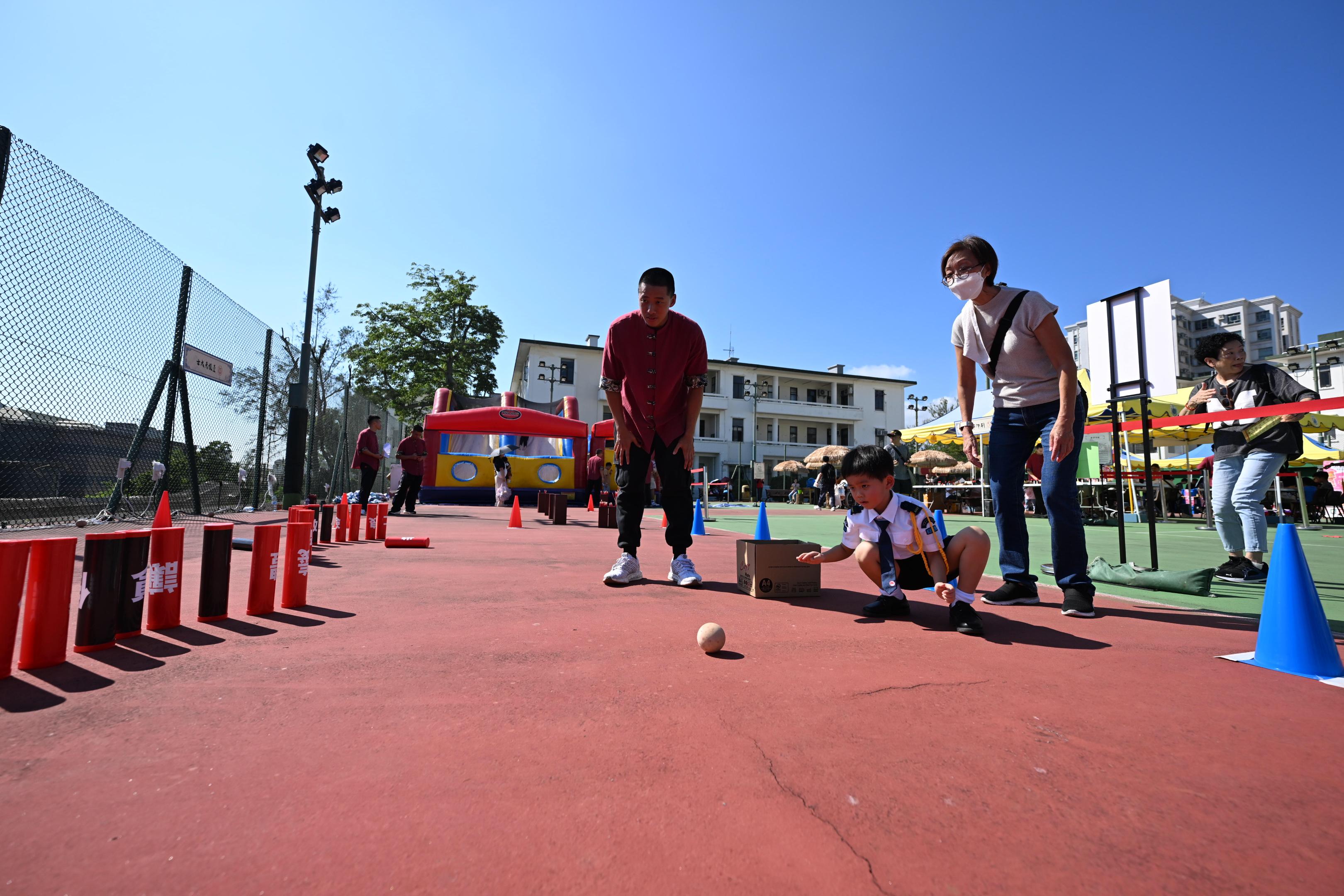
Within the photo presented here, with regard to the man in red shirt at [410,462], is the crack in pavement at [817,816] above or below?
below

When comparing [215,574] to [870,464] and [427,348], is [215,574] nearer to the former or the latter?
[870,464]

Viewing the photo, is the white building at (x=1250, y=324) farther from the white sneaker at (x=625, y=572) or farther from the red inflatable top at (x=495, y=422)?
the white sneaker at (x=625, y=572)

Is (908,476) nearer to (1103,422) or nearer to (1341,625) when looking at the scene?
(1103,422)

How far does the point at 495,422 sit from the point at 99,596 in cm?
Answer: 1554

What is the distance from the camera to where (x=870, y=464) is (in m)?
3.15

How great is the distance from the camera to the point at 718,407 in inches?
1914

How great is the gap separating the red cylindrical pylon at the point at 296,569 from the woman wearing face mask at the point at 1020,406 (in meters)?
3.61

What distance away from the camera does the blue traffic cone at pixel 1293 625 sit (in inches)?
87.0

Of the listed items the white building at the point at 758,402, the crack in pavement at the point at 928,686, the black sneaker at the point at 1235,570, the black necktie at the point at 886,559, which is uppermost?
the white building at the point at 758,402

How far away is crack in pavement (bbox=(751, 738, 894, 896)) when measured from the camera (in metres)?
1.07

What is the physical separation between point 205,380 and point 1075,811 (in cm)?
1096

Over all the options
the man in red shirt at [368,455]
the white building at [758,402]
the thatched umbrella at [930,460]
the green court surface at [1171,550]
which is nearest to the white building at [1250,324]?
the white building at [758,402]

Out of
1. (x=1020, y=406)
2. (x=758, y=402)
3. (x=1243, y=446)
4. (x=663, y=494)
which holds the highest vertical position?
(x=758, y=402)

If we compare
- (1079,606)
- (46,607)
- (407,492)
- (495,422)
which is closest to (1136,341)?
(1079,606)
